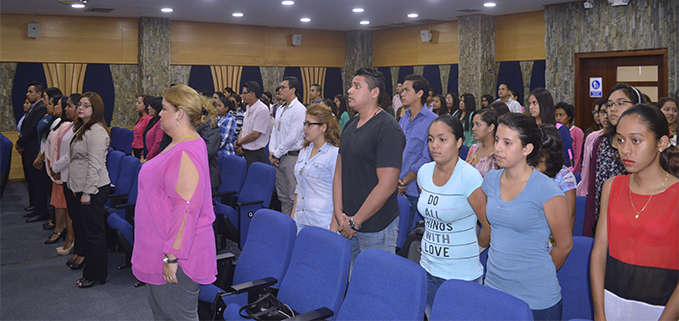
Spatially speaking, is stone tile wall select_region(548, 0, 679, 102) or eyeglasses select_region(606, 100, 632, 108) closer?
eyeglasses select_region(606, 100, 632, 108)

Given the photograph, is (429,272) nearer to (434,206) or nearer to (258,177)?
(434,206)

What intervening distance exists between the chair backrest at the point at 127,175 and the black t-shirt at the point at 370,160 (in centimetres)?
319

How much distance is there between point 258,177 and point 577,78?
7.06m

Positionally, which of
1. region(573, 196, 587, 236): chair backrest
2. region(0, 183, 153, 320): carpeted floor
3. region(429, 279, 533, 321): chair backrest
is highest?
region(573, 196, 587, 236): chair backrest

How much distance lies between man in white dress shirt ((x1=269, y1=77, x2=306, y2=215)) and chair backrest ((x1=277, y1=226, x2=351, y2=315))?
2.36 m

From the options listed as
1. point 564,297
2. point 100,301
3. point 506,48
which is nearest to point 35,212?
point 100,301

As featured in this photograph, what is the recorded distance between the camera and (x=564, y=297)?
2.46m

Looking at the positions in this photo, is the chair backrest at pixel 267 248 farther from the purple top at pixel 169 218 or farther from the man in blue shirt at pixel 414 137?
the man in blue shirt at pixel 414 137

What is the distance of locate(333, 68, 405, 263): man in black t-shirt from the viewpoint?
283 centimetres

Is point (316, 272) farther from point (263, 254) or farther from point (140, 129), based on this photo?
point (140, 129)

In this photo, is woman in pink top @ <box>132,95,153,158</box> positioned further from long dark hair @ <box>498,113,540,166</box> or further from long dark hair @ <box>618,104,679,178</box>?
long dark hair @ <box>618,104,679,178</box>

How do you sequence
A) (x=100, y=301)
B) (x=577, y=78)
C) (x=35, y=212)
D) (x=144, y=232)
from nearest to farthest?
1. (x=144, y=232)
2. (x=100, y=301)
3. (x=35, y=212)
4. (x=577, y=78)

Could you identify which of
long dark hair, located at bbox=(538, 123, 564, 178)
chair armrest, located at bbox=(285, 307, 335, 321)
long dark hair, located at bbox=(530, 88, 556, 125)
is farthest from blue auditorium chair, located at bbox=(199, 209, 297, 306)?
long dark hair, located at bbox=(530, 88, 556, 125)

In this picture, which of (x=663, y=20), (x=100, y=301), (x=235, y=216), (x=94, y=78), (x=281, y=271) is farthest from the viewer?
(x=94, y=78)
